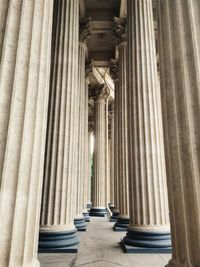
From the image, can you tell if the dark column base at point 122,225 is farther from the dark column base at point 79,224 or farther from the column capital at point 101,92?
the column capital at point 101,92

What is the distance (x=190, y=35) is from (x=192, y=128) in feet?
6.80

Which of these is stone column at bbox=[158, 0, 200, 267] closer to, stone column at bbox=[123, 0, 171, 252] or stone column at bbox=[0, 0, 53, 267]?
stone column at bbox=[0, 0, 53, 267]

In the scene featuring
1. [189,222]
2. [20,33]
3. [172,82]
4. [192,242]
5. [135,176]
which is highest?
[20,33]

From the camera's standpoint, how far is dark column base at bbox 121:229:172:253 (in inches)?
409

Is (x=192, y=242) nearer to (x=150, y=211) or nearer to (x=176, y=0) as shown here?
(x=176, y=0)

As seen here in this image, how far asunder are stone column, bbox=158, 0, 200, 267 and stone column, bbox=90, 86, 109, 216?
26.2 metres

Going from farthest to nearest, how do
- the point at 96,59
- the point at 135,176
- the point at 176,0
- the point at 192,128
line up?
the point at 96,59 → the point at 135,176 → the point at 176,0 → the point at 192,128

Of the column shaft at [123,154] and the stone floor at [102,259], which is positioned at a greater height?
the column shaft at [123,154]

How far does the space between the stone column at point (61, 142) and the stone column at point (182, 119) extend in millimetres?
6664

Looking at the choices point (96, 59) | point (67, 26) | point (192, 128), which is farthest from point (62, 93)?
point (96, 59)

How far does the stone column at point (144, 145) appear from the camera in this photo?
35.5ft

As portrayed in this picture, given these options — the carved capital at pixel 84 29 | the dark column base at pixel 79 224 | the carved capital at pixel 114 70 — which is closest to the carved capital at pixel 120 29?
the carved capital at pixel 84 29

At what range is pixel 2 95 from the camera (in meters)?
4.62

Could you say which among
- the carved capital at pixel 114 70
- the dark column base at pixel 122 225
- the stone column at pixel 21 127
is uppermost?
the carved capital at pixel 114 70
